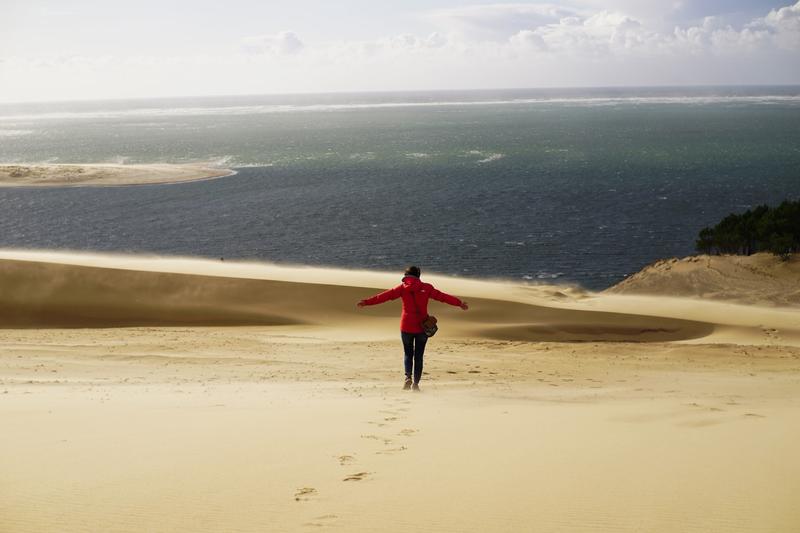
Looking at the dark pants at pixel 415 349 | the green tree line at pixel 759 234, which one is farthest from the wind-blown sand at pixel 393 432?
the green tree line at pixel 759 234

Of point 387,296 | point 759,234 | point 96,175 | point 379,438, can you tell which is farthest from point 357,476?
point 96,175

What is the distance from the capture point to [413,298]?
34.1 feet

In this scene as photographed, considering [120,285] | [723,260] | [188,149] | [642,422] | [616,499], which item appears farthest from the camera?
[188,149]

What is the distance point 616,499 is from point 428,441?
84.6 inches

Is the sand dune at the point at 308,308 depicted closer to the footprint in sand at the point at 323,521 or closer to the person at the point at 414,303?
the person at the point at 414,303

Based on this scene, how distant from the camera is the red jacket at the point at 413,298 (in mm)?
10391

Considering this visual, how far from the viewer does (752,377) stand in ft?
43.2

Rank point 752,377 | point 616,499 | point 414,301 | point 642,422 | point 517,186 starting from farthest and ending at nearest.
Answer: point 517,186, point 752,377, point 414,301, point 642,422, point 616,499

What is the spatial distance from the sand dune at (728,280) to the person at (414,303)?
17.2 meters

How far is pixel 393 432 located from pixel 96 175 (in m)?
71.1

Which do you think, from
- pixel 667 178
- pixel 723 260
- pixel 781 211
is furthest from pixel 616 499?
pixel 667 178

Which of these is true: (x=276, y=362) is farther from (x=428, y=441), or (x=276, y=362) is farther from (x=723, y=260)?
Answer: (x=723, y=260)

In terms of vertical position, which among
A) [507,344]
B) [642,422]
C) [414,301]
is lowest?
[507,344]

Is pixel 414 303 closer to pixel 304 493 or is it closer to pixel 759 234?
pixel 304 493
